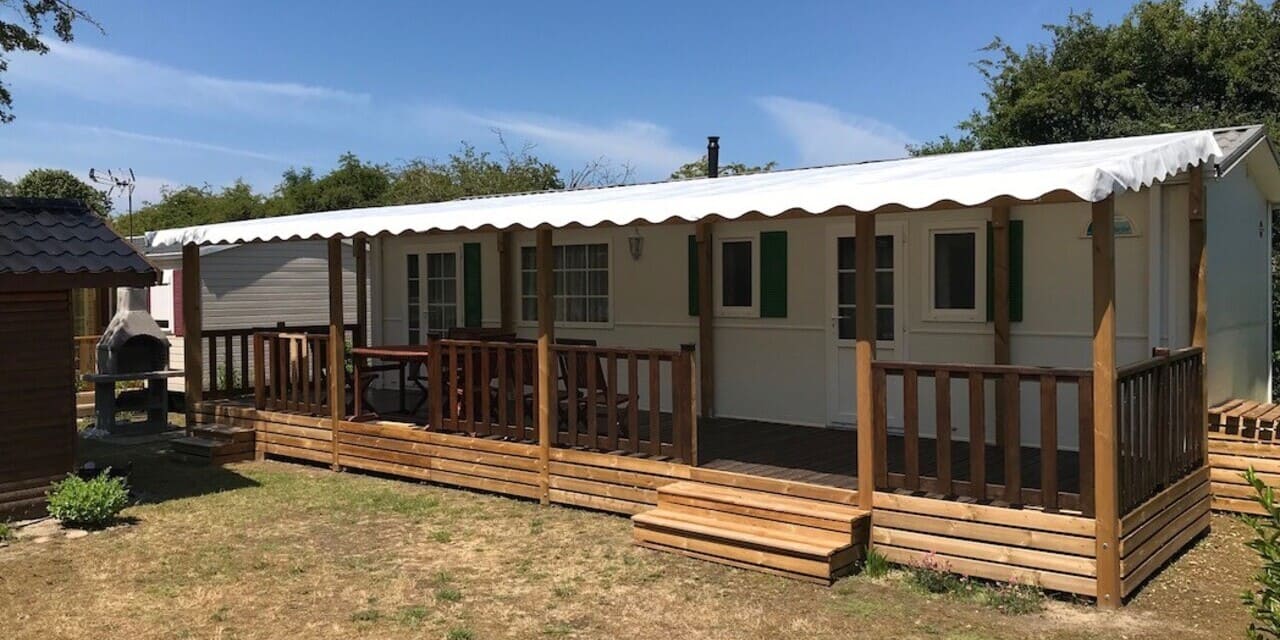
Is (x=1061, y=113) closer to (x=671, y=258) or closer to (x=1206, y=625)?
(x=671, y=258)

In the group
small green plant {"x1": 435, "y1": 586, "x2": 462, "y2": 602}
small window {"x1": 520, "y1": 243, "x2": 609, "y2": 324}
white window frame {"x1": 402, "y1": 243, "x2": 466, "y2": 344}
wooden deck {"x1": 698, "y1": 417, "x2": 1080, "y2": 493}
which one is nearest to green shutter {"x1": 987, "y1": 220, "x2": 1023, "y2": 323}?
wooden deck {"x1": 698, "y1": 417, "x2": 1080, "y2": 493}

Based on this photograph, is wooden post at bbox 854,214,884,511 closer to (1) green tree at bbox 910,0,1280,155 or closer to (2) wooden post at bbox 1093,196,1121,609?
(2) wooden post at bbox 1093,196,1121,609

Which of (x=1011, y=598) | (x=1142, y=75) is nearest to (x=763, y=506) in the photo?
(x=1011, y=598)

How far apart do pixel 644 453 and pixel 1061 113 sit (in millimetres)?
Result: 14808

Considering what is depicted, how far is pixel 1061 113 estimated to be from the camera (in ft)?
59.0

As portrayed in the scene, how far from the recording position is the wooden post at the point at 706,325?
8.42 m

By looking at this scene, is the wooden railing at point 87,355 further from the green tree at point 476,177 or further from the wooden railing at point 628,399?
the green tree at point 476,177

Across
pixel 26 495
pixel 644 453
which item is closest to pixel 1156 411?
pixel 644 453

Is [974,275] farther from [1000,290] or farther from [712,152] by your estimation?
[712,152]

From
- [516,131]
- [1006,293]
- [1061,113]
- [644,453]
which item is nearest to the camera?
[644,453]

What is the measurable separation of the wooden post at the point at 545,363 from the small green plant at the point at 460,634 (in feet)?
7.87

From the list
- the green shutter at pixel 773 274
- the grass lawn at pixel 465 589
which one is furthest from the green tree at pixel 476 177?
the grass lawn at pixel 465 589

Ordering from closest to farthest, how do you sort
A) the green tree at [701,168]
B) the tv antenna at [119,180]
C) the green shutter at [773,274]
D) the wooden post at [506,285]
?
the green shutter at [773,274]
the wooden post at [506,285]
the tv antenna at [119,180]
the green tree at [701,168]

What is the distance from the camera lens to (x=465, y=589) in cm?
484
